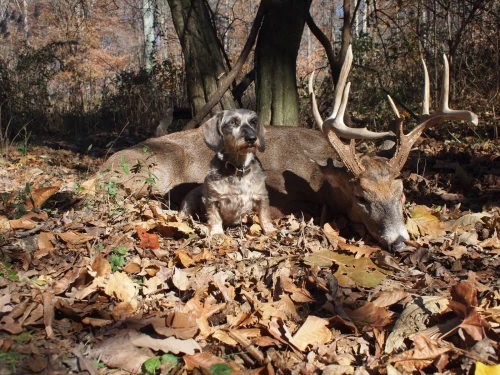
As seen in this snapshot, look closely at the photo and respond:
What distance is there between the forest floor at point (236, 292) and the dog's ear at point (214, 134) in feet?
2.68

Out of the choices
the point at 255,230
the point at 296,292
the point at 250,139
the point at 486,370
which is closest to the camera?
the point at 486,370

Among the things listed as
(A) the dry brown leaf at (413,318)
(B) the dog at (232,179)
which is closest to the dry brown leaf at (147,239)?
(B) the dog at (232,179)

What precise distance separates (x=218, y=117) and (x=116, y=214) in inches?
57.2

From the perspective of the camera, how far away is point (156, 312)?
3.49 m

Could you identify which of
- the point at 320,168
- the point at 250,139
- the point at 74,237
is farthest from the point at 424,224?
the point at 74,237

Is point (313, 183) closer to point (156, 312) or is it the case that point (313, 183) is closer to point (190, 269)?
point (190, 269)

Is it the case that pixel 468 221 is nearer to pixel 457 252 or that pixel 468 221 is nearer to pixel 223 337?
pixel 457 252

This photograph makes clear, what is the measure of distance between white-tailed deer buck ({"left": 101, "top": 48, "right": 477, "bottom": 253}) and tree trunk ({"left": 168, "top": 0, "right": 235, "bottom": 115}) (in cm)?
70

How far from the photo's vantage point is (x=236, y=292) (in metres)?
3.83

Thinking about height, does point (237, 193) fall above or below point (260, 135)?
below

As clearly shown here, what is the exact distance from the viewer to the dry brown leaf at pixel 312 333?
124 inches

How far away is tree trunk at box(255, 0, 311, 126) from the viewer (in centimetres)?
709

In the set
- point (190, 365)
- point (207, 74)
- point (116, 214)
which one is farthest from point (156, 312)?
point (207, 74)

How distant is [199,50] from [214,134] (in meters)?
2.28
